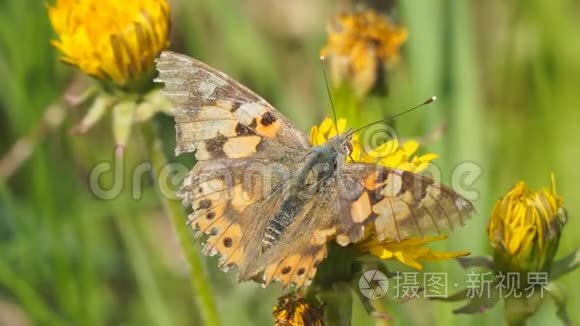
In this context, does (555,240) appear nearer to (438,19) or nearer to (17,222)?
(438,19)

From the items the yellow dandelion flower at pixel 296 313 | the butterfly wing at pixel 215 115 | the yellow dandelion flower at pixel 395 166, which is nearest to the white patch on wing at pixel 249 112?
the butterfly wing at pixel 215 115

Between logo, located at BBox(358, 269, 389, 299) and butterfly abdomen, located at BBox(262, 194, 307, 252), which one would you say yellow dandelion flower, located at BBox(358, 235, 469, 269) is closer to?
logo, located at BBox(358, 269, 389, 299)

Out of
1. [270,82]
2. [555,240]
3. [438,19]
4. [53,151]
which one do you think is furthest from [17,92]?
[555,240]

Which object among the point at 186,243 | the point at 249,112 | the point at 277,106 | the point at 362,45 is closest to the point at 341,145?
the point at 249,112

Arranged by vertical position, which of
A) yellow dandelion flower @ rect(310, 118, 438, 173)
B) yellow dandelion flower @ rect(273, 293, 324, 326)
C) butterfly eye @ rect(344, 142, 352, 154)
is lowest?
yellow dandelion flower @ rect(273, 293, 324, 326)

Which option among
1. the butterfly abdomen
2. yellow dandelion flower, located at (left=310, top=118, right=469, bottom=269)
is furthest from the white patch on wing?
the butterfly abdomen

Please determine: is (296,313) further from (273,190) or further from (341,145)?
(341,145)
